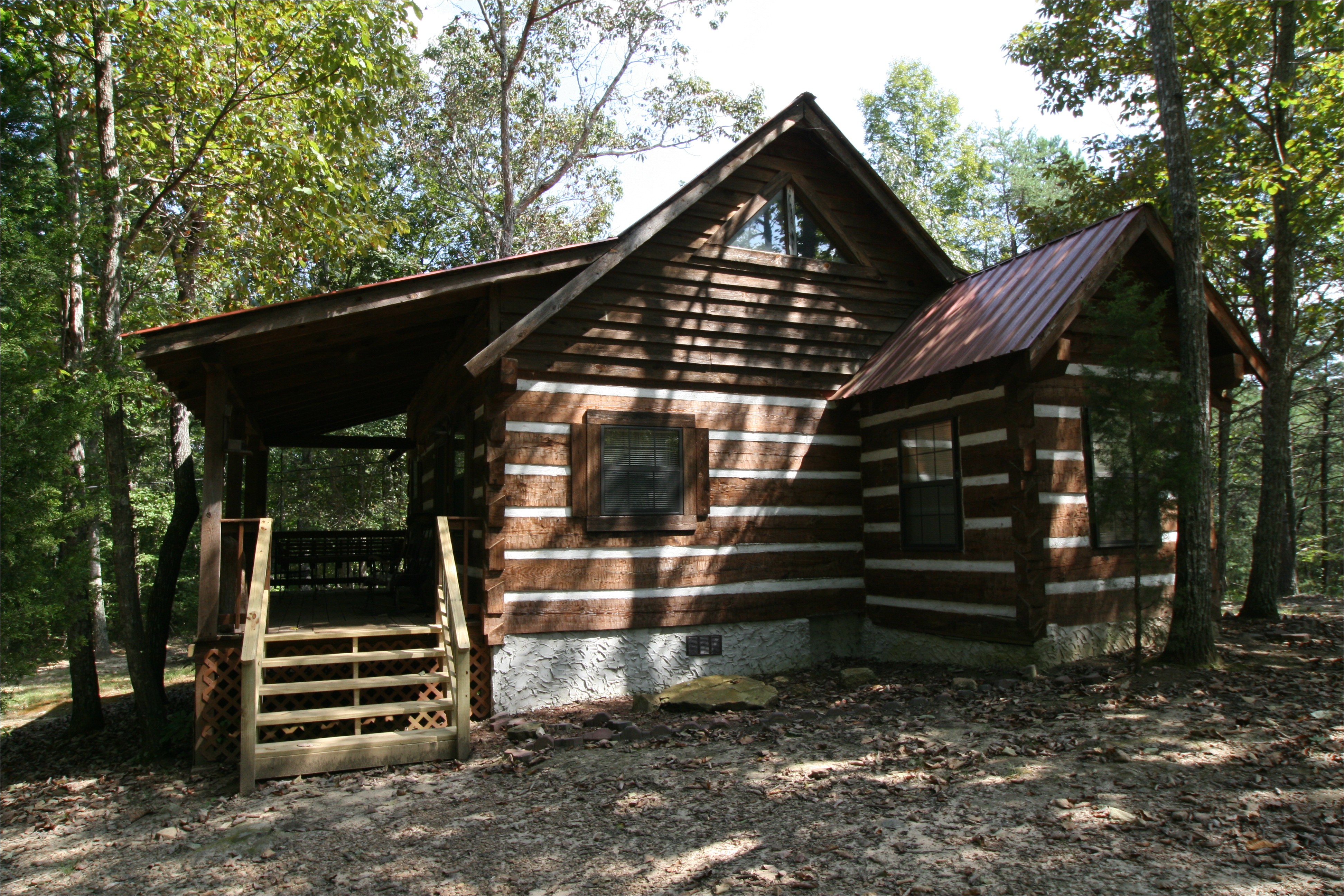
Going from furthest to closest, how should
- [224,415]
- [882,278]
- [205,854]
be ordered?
[882,278], [224,415], [205,854]

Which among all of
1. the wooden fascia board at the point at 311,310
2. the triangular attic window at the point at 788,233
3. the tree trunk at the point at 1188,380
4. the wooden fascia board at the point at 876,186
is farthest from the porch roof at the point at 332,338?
the tree trunk at the point at 1188,380

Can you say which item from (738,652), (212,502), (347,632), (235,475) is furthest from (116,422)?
(738,652)

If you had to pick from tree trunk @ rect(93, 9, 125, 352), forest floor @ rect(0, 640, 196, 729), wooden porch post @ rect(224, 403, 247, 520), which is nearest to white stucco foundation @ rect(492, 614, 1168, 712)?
wooden porch post @ rect(224, 403, 247, 520)

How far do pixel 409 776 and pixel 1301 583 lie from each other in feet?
133

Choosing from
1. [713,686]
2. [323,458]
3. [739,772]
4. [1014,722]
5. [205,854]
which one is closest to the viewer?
[205,854]

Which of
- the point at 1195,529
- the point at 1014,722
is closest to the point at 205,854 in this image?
the point at 1014,722

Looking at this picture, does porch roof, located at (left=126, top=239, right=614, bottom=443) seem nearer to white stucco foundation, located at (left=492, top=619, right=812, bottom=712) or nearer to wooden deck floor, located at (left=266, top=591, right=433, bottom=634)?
wooden deck floor, located at (left=266, top=591, right=433, bottom=634)

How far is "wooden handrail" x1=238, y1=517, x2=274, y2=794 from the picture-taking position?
6387 millimetres

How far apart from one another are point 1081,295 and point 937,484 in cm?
266

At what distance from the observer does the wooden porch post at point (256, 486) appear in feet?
43.6

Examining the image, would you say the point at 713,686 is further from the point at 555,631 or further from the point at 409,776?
the point at 409,776

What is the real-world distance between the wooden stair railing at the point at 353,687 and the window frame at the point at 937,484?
17.9ft

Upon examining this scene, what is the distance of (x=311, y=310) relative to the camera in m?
7.73

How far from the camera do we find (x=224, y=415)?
26.4 feet
